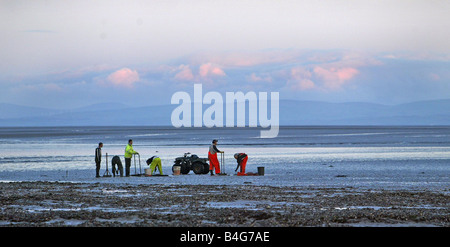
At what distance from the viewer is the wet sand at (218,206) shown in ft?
49.4

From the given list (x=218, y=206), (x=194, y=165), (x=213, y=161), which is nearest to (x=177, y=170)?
(x=194, y=165)

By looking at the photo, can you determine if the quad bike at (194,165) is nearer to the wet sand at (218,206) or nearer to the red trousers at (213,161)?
the red trousers at (213,161)

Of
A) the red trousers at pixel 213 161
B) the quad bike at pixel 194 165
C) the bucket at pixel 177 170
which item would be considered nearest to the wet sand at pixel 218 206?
the red trousers at pixel 213 161

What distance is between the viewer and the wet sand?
15.1 meters

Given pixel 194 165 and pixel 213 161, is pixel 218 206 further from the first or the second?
pixel 194 165

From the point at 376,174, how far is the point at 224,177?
7.87m

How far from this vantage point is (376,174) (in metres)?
32.7

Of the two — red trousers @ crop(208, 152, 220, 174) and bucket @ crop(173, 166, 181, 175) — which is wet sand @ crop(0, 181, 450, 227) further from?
bucket @ crop(173, 166, 181, 175)

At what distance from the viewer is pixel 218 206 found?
59.4 feet

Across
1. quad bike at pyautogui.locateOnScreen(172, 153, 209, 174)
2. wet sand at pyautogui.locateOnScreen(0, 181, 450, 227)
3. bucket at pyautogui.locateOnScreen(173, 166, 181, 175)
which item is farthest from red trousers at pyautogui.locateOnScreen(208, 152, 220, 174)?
wet sand at pyautogui.locateOnScreen(0, 181, 450, 227)
